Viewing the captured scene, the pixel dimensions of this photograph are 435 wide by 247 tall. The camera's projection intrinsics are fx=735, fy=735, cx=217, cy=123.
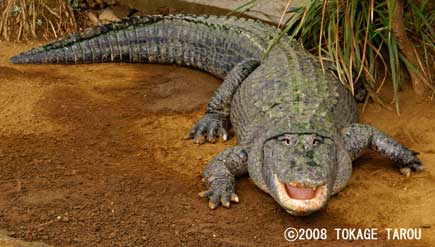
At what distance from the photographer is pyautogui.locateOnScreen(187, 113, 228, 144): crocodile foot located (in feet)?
18.5

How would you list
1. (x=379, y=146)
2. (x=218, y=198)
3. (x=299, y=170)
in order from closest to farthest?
(x=299, y=170), (x=218, y=198), (x=379, y=146)

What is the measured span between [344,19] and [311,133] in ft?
4.80

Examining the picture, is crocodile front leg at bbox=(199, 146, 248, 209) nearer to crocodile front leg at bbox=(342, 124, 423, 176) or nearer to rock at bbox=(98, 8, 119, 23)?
crocodile front leg at bbox=(342, 124, 423, 176)

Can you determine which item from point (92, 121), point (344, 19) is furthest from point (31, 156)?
point (344, 19)

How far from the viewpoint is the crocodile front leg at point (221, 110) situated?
5.70 metres

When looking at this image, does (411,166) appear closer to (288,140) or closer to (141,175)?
(288,140)

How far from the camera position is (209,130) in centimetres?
571

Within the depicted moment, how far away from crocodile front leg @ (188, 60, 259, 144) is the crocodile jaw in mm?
1340

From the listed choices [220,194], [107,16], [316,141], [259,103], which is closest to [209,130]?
[259,103]

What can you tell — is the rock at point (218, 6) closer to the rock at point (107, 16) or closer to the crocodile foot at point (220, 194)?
the rock at point (107, 16)

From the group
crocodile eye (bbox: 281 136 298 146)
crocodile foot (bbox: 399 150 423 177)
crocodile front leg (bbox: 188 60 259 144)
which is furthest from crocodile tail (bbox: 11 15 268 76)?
crocodile foot (bbox: 399 150 423 177)

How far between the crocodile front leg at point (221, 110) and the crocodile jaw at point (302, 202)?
134cm

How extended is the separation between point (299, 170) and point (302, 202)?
213 mm

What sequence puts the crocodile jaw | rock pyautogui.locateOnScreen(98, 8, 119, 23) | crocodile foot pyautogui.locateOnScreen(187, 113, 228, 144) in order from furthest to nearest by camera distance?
rock pyautogui.locateOnScreen(98, 8, 119, 23) → crocodile foot pyautogui.locateOnScreen(187, 113, 228, 144) → the crocodile jaw
